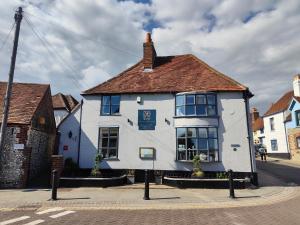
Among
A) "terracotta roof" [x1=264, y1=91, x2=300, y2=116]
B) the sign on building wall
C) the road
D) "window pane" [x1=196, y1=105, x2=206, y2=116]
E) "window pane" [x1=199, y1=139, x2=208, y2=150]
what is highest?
"terracotta roof" [x1=264, y1=91, x2=300, y2=116]

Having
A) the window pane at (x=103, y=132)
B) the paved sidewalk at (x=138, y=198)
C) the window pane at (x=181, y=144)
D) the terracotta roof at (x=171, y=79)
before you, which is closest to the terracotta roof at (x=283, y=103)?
the terracotta roof at (x=171, y=79)

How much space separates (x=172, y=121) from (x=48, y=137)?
961 cm

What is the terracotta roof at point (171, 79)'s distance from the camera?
18.4 metres

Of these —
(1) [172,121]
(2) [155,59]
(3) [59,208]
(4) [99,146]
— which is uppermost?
(2) [155,59]

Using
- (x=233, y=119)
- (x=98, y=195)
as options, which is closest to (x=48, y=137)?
(x=98, y=195)

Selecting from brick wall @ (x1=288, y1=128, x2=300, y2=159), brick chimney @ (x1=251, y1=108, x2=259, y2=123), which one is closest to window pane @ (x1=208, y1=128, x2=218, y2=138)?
brick wall @ (x1=288, y1=128, x2=300, y2=159)

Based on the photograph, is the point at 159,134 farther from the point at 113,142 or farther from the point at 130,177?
the point at 130,177

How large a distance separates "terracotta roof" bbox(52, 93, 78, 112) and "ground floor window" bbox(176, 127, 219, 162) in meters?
16.5

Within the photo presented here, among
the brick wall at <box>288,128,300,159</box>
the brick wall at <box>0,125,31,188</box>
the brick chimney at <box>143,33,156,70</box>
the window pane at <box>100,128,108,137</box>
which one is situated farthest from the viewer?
the brick wall at <box>288,128,300,159</box>

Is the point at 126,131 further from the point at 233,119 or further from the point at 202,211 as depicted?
the point at 202,211

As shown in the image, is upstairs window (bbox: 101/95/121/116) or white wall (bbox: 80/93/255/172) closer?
white wall (bbox: 80/93/255/172)

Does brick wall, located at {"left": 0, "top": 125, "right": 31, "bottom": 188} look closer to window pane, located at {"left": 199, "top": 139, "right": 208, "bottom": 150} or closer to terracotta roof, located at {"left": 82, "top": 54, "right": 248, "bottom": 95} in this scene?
terracotta roof, located at {"left": 82, "top": 54, "right": 248, "bottom": 95}

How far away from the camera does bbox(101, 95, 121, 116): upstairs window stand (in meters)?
18.9

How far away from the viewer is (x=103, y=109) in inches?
751
